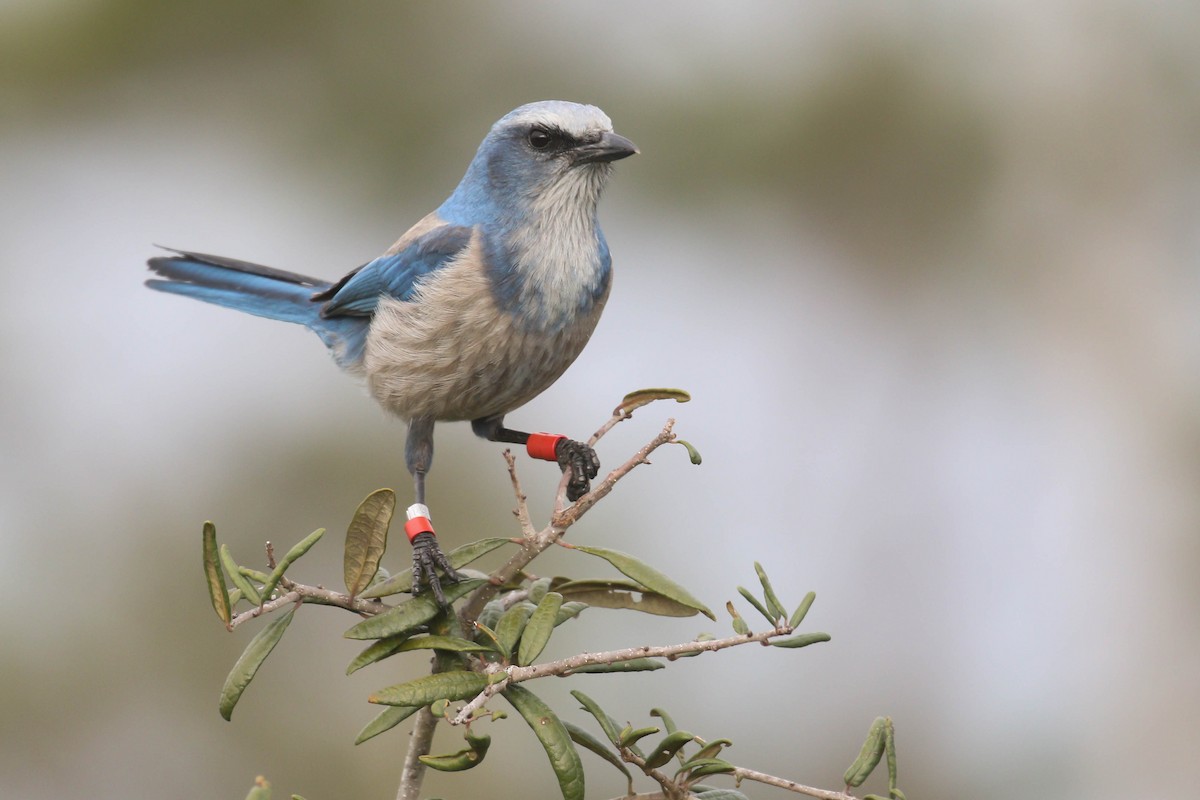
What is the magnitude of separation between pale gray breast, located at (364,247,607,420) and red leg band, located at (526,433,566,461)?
0.09 metres

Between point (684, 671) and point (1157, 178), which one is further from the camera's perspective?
point (1157, 178)

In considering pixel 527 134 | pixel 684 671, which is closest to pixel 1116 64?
pixel 684 671

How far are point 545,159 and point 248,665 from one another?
1543mm

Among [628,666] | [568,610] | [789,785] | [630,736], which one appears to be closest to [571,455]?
[568,610]

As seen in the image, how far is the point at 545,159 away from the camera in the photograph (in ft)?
8.92

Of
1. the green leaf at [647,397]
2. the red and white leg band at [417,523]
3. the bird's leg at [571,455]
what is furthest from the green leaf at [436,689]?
the bird's leg at [571,455]

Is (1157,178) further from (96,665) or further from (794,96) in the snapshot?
(96,665)

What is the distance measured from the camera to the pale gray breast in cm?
254

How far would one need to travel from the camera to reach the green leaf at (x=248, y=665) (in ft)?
4.81

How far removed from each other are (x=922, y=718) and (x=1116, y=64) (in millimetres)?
3460

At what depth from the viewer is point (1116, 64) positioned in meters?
6.03

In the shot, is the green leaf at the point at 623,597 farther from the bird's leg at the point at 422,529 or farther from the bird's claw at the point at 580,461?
the bird's claw at the point at 580,461

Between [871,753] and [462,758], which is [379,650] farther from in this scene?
[871,753]

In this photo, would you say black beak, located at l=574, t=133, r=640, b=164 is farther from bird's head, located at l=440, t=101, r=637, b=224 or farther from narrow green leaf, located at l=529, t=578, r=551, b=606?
narrow green leaf, located at l=529, t=578, r=551, b=606
